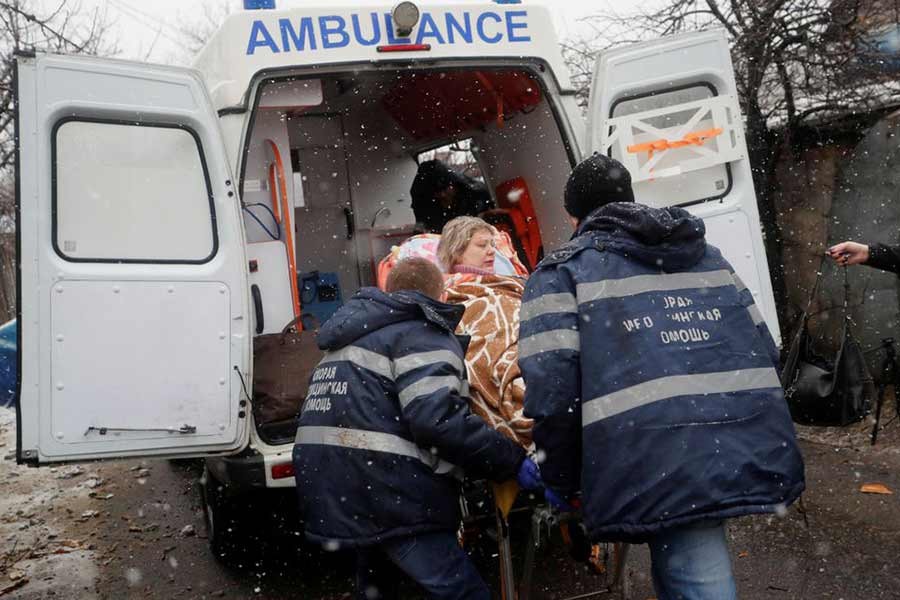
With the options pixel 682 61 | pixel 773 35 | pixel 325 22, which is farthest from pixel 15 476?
pixel 773 35

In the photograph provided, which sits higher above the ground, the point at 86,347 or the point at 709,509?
the point at 86,347

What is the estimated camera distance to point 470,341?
3.13m

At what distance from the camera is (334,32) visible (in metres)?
4.08

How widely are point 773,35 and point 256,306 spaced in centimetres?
454

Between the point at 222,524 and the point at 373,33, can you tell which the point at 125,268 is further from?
the point at 222,524

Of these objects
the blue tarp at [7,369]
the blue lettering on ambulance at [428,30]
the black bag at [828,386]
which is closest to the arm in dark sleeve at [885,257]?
the black bag at [828,386]

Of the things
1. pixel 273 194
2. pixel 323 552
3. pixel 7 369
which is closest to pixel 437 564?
pixel 323 552

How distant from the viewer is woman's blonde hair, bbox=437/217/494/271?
155 inches

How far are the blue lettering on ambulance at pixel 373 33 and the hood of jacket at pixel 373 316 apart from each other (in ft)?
6.01

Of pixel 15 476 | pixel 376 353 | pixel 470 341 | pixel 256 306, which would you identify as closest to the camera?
pixel 376 353

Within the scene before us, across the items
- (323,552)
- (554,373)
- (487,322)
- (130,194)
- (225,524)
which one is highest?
(130,194)

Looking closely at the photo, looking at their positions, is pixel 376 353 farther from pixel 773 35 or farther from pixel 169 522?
pixel 773 35

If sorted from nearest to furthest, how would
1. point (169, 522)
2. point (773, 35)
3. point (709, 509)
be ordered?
point (709, 509) < point (169, 522) < point (773, 35)

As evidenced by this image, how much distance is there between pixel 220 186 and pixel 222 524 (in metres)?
2.01
